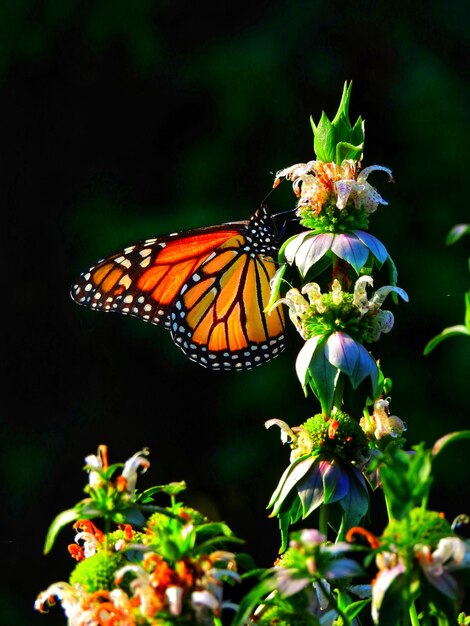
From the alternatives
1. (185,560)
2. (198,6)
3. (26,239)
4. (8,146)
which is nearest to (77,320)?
(26,239)

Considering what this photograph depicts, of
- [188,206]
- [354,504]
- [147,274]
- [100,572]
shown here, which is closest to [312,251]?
[354,504]

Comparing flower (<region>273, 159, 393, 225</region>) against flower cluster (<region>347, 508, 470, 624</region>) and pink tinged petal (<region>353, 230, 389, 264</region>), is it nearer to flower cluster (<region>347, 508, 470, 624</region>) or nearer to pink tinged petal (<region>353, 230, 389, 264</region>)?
pink tinged petal (<region>353, 230, 389, 264</region>)

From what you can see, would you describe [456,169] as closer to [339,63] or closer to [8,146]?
[339,63]

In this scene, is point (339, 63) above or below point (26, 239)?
above

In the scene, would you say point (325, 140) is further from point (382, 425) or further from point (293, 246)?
point (382, 425)

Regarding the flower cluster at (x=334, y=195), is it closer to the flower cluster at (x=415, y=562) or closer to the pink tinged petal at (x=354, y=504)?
the pink tinged petal at (x=354, y=504)
